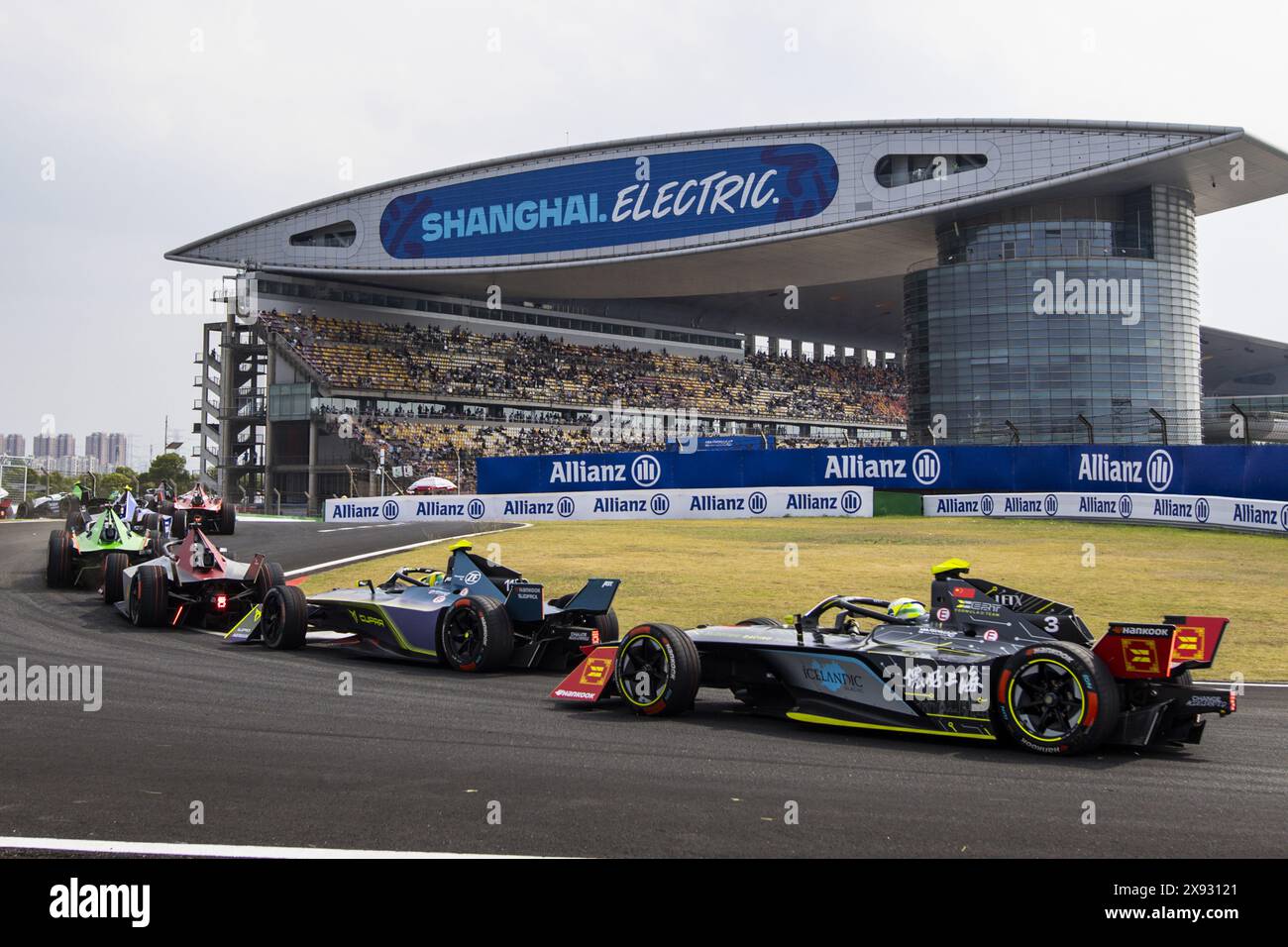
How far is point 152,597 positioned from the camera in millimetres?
13844

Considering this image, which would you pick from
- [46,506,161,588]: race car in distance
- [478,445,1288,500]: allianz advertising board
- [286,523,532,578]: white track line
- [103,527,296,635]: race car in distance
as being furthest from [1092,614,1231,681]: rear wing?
[478,445,1288,500]: allianz advertising board

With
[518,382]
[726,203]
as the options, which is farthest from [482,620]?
[518,382]

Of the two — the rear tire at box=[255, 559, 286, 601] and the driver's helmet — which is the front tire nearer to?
the driver's helmet

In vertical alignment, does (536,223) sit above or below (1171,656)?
above

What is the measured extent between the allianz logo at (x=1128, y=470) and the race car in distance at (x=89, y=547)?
25200mm

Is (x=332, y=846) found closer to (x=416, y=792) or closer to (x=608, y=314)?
(x=416, y=792)

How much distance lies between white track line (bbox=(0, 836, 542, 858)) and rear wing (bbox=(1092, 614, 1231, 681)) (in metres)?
4.25

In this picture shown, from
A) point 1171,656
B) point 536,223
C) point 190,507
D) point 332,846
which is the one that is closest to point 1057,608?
point 1171,656

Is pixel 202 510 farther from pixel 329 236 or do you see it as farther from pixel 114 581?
pixel 329 236

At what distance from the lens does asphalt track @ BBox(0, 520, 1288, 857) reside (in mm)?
5227

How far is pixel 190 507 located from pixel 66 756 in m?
19.6

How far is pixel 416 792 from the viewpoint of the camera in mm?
6082

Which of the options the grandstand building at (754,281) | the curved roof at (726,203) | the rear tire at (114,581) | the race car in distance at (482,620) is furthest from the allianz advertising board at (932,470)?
the rear tire at (114,581)

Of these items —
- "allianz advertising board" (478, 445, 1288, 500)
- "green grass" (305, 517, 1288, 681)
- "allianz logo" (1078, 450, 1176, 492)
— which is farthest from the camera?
"allianz logo" (1078, 450, 1176, 492)
